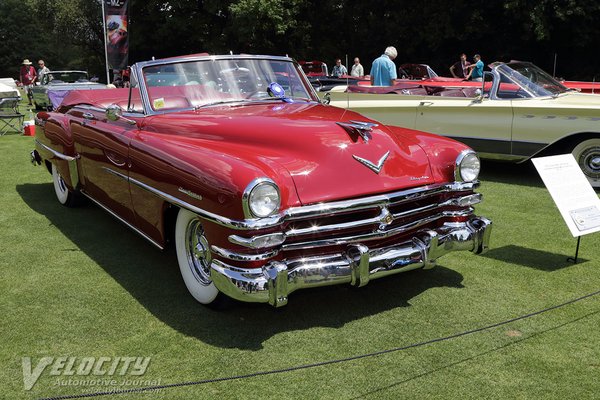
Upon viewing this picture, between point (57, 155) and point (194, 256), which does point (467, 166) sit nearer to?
point (194, 256)

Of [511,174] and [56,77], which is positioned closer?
[511,174]

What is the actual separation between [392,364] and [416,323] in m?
0.52

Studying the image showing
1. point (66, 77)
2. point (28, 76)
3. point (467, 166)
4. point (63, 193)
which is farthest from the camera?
point (28, 76)

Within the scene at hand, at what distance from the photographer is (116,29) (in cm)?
1862

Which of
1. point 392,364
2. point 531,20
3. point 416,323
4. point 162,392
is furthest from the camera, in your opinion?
point 531,20

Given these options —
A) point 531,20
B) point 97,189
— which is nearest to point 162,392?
point 97,189

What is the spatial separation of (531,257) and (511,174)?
11.3 ft

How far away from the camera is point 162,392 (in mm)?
2688

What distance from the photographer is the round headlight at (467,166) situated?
3760 millimetres

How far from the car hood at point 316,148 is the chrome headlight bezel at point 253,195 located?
0.19 meters

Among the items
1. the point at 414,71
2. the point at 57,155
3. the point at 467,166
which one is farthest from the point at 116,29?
the point at 467,166

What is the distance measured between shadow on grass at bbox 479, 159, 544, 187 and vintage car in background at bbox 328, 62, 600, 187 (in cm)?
32

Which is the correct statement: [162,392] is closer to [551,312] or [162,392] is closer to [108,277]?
[108,277]

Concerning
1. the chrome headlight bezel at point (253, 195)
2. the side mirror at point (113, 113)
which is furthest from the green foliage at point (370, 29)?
the chrome headlight bezel at point (253, 195)
